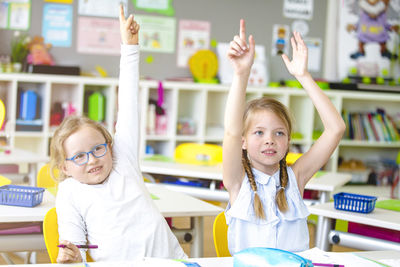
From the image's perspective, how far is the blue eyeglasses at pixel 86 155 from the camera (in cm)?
200

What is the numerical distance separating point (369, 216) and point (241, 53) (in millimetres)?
1002

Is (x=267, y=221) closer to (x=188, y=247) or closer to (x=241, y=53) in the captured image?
(x=241, y=53)

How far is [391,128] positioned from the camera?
6.48 meters

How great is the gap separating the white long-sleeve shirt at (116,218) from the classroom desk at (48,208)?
0.22 meters

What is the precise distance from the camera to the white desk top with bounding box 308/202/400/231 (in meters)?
2.24

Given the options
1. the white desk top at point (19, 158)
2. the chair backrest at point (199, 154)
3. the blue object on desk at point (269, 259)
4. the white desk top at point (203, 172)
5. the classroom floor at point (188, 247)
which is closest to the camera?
the blue object on desk at point (269, 259)

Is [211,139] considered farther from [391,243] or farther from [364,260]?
[364,260]

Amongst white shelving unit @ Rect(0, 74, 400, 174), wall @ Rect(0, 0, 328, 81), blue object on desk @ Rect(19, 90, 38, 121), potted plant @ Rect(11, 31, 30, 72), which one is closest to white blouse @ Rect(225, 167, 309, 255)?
white shelving unit @ Rect(0, 74, 400, 174)

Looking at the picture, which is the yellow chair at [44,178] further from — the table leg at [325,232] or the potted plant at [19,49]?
the potted plant at [19,49]

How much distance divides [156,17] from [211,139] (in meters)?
1.35

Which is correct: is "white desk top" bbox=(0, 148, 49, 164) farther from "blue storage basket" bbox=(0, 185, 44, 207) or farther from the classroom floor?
"blue storage basket" bbox=(0, 185, 44, 207)

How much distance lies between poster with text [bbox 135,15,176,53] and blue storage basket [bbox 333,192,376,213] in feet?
12.7

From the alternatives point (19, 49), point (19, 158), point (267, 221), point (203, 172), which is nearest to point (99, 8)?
point (19, 49)

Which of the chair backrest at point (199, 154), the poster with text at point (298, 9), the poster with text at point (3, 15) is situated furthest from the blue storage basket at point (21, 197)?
the poster with text at point (298, 9)
